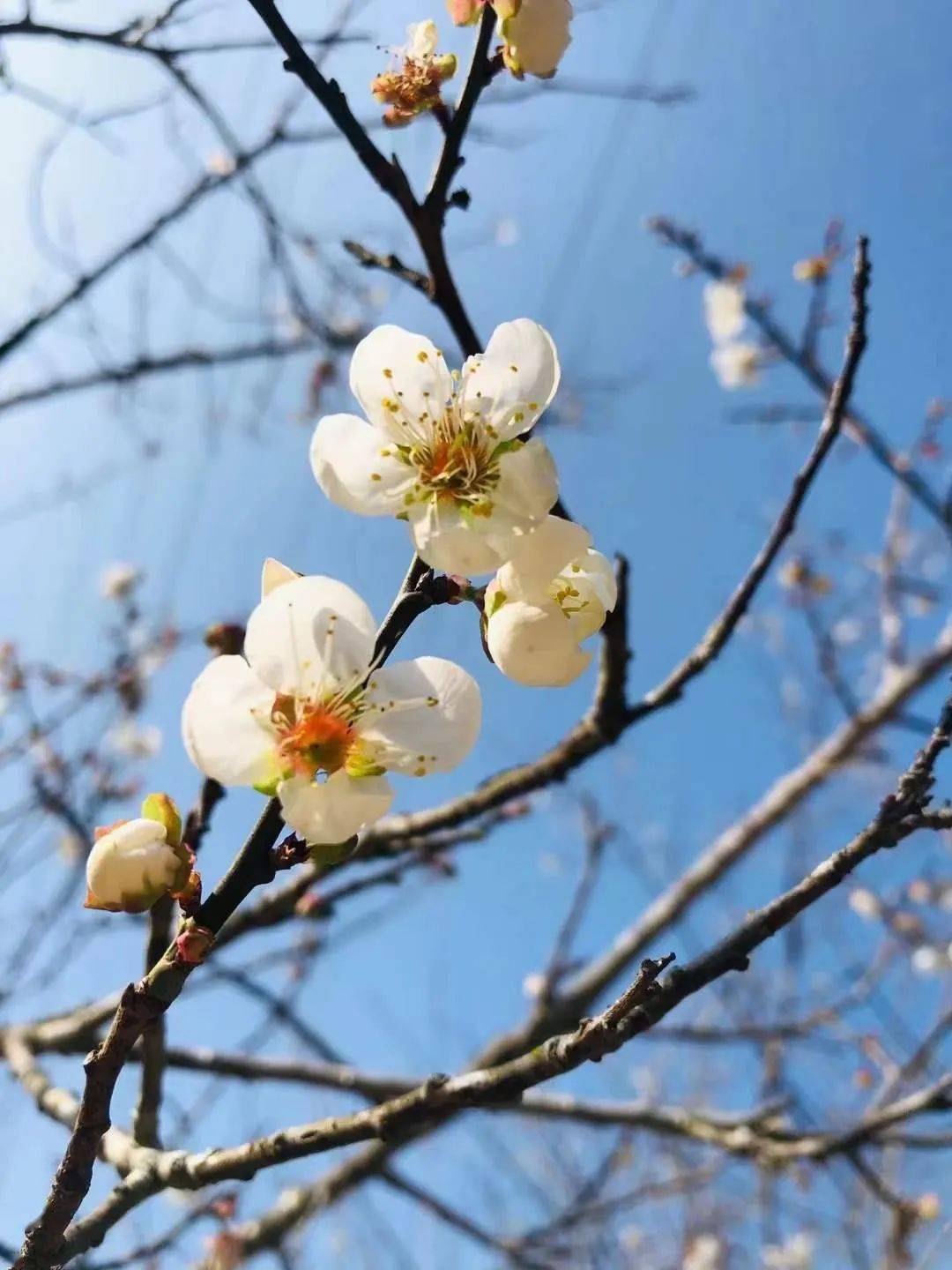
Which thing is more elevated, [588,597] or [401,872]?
[401,872]

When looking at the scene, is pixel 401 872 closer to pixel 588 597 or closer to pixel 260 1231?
pixel 260 1231

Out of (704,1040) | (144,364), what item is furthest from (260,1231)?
(144,364)

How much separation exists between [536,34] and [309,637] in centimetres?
86

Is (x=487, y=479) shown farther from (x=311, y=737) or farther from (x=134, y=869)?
(x=134, y=869)

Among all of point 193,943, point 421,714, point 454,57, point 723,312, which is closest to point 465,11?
point 454,57

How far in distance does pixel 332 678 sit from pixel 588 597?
28 cm

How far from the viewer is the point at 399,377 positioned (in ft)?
3.55

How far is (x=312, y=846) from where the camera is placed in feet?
2.71

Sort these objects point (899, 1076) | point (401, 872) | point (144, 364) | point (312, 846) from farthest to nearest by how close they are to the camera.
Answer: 1. point (144, 364)
2. point (899, 1076)
3. point (401, 872)
4. point (312, 846)

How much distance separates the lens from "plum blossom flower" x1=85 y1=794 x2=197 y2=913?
809 millimetres

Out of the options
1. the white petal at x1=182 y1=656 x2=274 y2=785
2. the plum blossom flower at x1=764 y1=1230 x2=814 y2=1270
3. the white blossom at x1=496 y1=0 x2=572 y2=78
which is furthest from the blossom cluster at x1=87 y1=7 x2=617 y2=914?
the plum blossom flower at x1=764 y1=1230 x2=814 y2=1270

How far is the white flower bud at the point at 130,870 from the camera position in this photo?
0.81 metres

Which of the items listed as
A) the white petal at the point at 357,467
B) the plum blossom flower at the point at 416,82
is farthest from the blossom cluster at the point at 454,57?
the white petal at the point at 357,467

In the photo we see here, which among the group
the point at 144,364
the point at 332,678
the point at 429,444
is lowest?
the point at 332,678
